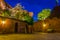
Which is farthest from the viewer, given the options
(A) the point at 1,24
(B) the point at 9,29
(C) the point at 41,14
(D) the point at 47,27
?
(C) the point at 41,14

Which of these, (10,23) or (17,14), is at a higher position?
(17,14)

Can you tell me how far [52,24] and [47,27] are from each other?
1.79 meters

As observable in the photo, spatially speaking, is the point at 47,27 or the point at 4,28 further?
the point at 47,27

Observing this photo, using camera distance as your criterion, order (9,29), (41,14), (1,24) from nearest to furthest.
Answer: (1,24)
(9,29)
(41,14)

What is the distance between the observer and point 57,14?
5841cm

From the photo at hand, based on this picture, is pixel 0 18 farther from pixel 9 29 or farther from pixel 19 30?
pixel 19 30

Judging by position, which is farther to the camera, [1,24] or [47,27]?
[47,27]

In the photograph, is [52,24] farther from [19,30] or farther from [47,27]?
[19,30]

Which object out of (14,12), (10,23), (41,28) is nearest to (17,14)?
(14,12)

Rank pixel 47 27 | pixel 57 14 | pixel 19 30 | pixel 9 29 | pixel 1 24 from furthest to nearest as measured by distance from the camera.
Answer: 1. pixel 57 14
2. pixel 47 27
3. pixel 19 30
4. pixel 9 29
5. pixel 1 24

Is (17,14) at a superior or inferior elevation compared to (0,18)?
superior

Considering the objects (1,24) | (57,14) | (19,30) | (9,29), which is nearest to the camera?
(1,24)

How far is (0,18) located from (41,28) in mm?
20934

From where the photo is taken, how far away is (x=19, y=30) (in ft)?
124
